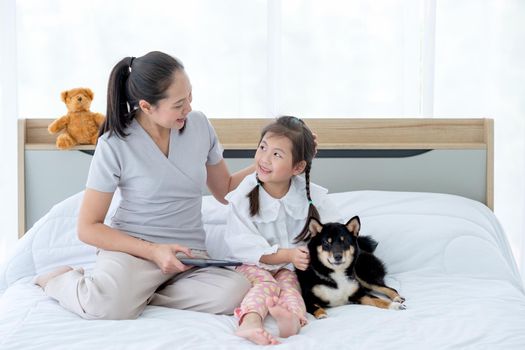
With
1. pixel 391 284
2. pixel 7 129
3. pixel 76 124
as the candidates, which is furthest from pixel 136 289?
pixel 7 129

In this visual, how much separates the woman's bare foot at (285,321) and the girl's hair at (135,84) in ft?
2.12

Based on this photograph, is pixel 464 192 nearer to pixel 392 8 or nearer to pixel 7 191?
pixel 392 8

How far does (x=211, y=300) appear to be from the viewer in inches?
65.8

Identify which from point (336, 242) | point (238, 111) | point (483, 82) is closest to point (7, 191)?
point (238, 111)

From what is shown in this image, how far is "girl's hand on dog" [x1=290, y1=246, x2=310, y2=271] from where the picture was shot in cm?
169

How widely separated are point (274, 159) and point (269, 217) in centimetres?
17

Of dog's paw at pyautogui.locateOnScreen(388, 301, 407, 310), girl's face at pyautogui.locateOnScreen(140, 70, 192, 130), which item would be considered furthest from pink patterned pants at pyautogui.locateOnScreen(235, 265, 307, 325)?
girl's face at pyautogui.locateOnScreen(140, 70, 192, 130)

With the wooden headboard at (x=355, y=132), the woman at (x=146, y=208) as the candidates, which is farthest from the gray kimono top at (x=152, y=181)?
the wooden headboard at (x=355, y=132)

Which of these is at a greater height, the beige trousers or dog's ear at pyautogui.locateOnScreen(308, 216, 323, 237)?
dog's ear at pyautogui.locateOnScreen(308, 216, 323, 237)

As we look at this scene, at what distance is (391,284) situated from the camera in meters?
1.85

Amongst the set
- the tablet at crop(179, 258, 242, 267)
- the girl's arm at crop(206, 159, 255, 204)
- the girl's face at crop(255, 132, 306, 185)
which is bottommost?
the tablet at crop(179, 258, 242, 267)

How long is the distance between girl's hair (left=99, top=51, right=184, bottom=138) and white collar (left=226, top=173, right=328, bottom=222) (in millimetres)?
358

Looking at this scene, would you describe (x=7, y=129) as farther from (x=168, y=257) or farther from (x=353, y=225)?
(x=353, y=225)

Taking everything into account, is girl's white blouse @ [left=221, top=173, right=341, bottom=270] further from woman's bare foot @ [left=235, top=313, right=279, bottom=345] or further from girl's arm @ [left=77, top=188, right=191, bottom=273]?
woman's bare foot @ [left=235, top=313, right=279, bottom=345]
